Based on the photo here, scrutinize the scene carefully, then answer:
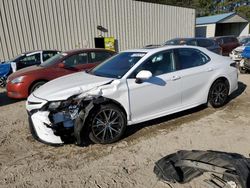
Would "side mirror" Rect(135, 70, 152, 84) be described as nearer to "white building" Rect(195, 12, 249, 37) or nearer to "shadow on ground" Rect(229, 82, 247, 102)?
"shadow on ground" Rect(229, 82, 247, 102)

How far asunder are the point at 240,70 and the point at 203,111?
5757 mm

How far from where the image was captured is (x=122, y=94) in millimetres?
3881

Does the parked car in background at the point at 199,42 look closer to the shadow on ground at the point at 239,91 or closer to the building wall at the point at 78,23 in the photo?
the shadow on ground at the point at 239,91

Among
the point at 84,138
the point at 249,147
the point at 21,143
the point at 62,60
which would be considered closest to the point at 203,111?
the point at 249,147

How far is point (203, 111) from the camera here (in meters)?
5.24

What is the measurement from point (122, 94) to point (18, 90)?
413 cm

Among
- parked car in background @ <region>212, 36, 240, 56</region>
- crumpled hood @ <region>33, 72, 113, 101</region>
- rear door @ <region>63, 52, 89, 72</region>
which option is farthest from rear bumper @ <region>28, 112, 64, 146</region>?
parked car in background @ <region>212, 36, 240, 56</region>

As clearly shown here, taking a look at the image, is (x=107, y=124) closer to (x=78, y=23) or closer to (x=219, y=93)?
(x=219, y=93)

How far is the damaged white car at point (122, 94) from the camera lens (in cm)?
359

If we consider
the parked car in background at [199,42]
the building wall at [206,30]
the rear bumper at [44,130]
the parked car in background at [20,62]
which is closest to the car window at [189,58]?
the rear bumper at [44,130]

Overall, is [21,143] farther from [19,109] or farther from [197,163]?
[197,163]

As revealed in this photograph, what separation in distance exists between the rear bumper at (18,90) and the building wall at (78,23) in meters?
6.79

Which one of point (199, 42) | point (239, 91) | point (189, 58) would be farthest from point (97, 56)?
point (199, 42)

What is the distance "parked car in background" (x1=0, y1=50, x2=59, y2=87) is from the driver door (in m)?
6.57
